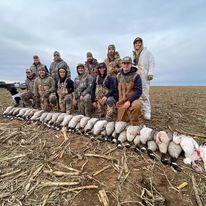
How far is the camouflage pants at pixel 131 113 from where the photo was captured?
6316 mm

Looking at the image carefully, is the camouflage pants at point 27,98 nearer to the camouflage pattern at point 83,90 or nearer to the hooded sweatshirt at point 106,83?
the camouflage pattern at point 83,90

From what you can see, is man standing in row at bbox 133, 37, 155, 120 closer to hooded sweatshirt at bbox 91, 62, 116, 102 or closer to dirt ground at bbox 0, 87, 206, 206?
hooded sweatshirt at bbox 91, 62, 116, 102

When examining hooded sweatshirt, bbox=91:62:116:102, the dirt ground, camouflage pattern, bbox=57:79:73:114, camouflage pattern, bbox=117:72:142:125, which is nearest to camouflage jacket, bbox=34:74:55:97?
camouflage pattern, bbox=57:79:73:114

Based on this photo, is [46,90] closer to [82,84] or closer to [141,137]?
[82,84]

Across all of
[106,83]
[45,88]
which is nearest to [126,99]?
[106,83]

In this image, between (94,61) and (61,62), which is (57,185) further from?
(61,62)

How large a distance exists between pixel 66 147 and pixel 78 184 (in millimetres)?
1361

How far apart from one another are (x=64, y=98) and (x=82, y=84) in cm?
71

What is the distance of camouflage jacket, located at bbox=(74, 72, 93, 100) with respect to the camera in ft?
25.3

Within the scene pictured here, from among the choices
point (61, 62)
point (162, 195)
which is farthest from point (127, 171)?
point (61, 62)

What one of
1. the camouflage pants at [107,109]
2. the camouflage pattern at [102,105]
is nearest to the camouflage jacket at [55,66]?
the camouflage pattern at [102,105]

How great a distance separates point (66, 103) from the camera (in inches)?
313

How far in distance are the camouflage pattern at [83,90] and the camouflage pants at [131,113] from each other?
116cm

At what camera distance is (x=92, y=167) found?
493cm
